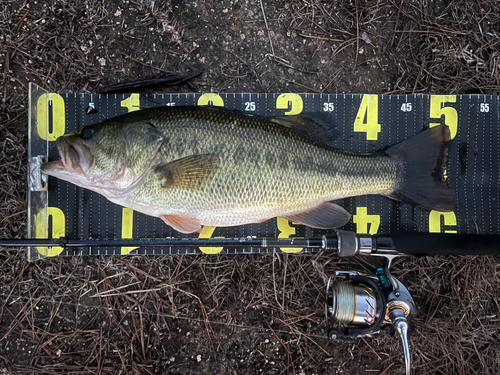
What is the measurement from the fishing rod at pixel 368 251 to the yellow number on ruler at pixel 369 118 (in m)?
0.95

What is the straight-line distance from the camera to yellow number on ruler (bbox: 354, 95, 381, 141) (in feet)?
9.61

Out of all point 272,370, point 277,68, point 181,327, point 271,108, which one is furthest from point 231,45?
point 272,370

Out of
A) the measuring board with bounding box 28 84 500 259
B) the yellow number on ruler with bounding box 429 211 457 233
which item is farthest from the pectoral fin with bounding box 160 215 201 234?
the yellow number on ruler with bounding box 429 211 457 233

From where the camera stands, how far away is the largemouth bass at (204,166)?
2.31 m

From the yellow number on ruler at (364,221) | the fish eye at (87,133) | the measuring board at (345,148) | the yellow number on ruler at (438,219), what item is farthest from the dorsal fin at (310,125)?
the fish eye at (87,133)

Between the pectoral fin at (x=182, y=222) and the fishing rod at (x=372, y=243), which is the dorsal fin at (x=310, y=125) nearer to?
the fishing rod at (x=372, y=243)

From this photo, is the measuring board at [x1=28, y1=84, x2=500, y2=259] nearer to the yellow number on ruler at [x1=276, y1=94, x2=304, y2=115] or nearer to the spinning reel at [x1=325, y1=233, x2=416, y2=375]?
the yellow number on ruler at [x1=276, y1=94, x2=304, y2=115]

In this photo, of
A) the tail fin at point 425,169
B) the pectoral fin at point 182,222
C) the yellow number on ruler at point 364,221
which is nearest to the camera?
the pectoral fin at point 182,222

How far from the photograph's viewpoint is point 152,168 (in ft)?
7.58

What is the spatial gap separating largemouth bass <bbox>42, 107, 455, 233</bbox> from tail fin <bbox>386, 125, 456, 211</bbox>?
0.41 meters

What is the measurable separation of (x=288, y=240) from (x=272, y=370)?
127 centimetres

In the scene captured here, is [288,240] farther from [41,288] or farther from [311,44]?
[41,288]

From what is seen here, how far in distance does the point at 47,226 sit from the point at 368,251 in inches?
103

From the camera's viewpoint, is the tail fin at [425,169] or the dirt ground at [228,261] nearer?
the tail fin at [425,169]
